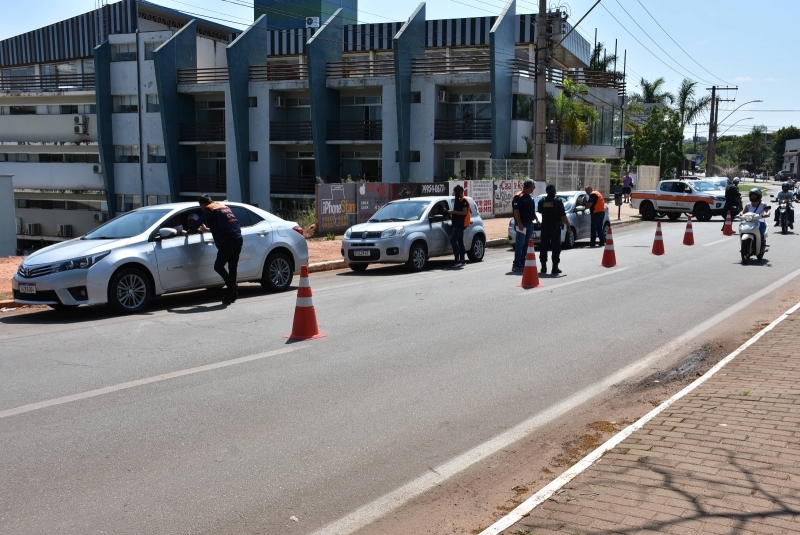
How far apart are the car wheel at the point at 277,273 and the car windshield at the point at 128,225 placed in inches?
80.3

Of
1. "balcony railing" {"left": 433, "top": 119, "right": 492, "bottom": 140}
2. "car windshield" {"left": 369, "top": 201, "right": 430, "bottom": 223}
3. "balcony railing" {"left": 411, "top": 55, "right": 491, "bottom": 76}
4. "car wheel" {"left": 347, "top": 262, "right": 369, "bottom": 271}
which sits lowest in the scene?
"car wheel" {"left": 347, "top": 262, "right": 369, "bottom": 271}

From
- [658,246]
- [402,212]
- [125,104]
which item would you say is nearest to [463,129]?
[125,104]

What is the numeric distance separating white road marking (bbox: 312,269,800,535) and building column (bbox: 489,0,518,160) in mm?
31949

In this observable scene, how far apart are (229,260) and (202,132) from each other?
3741 cm

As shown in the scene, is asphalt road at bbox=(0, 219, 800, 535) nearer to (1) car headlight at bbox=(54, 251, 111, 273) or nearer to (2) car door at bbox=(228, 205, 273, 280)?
(2) car door at bbox=(228, 205, 273, 280)

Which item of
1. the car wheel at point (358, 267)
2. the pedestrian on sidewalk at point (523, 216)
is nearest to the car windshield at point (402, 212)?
the car wheel at point (358, 267)

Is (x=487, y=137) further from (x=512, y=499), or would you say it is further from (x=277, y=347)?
(x=512, y=499)

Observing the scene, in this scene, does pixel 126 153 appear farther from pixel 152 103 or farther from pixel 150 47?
pixel 150 47

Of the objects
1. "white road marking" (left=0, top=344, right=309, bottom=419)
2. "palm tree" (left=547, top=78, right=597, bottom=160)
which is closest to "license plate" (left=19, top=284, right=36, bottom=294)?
"white road marking" (left=0, top=344, right=309, bottom=419)

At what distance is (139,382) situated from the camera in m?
7.85

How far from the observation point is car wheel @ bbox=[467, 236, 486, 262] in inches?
762

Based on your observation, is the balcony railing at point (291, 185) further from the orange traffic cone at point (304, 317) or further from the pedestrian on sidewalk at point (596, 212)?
the orange traffic cone at point (304, 317)

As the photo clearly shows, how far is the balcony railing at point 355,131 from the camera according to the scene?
44.8 metres

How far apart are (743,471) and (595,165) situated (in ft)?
147
